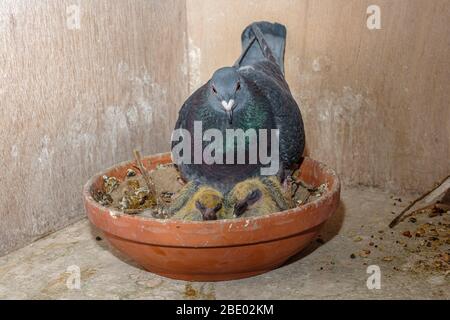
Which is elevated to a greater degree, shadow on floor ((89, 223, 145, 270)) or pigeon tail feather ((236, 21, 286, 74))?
pigeon tail feather ((236, 21, 286, 74))

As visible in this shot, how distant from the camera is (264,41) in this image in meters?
2.36

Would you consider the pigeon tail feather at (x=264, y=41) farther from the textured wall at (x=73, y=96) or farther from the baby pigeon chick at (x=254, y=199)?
the baby pigeon chick at (x=254, y=199)

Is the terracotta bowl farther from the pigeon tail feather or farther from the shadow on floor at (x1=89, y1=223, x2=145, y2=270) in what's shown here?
the pigeon tail feather

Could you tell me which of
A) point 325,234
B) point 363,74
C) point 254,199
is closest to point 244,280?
point 254,199

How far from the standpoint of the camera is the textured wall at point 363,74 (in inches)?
91.0

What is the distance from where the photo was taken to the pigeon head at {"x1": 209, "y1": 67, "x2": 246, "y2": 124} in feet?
5.86

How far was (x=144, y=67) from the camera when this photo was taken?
2516 mm

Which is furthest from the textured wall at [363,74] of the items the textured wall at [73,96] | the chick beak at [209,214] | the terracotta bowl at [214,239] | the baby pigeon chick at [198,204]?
the chick beak at [209,214]

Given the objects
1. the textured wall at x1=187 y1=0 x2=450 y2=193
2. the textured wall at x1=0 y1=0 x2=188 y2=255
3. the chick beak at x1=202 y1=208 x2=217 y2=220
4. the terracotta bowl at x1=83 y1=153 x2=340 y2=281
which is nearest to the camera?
the terracotta bowl at x1=83 y1=153 x2=340 y2=281

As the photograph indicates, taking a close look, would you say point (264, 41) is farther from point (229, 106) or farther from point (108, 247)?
point (108, 247)

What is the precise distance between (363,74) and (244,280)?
3.52ft

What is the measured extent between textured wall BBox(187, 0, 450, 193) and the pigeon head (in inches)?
30.8

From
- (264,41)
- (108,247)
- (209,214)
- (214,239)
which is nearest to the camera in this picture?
(214,239)

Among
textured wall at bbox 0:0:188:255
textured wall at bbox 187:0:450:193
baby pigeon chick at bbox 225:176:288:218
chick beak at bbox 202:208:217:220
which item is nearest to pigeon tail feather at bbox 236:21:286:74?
textured wall at bbox 187:0:450:193
